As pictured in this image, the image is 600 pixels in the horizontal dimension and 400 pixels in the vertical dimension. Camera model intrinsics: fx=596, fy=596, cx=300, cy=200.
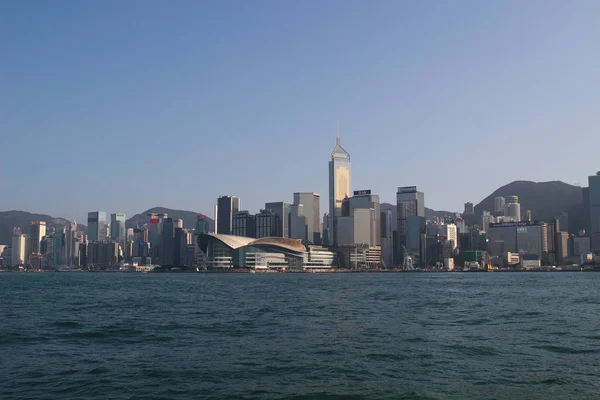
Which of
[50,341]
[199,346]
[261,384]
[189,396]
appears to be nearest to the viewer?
[189,396]

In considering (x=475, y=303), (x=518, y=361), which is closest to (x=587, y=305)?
(x=475, y=303)

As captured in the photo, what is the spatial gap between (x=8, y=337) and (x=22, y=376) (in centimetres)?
1270

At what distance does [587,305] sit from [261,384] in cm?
4891

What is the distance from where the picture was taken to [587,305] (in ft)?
202

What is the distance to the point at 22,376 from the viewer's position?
26.0 meters

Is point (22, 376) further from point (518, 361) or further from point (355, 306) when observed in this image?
point (355, 306)

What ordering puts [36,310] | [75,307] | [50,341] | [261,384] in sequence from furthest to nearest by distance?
1. [75,307]
2. [36,310]
3. [50,341]
4. [261,384]

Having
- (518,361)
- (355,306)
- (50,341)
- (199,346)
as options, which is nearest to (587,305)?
(355,306)

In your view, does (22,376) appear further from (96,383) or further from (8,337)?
(8,337)

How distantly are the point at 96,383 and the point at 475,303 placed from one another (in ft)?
161

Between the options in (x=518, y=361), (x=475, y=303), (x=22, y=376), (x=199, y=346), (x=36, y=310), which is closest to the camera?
(x=22, y=376)

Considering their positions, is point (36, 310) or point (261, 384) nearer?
point (261, 384)

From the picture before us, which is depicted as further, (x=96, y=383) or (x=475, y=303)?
(x=475, y=303)

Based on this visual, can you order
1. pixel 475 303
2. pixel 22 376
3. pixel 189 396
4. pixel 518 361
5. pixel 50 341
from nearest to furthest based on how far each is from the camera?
pixel 189 396, pixel 22 376, pixel 518 361, pixel 50 341, pixel 475 303
